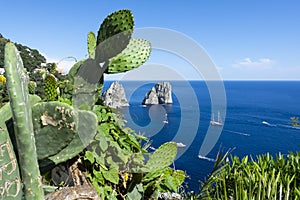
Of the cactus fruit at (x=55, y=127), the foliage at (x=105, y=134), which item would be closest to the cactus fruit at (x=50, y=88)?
the foliage at (x=105, y=134)

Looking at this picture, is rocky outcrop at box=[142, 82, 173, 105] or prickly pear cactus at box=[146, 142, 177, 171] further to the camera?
rocky outcrop at box=[142, 82, 173, 105]

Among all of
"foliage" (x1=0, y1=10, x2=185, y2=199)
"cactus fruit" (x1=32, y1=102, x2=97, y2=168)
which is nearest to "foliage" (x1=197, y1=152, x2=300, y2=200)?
"foliage" (x1=0, y1=10, x2=185, y2=199)

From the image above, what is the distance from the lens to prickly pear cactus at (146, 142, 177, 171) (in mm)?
1363

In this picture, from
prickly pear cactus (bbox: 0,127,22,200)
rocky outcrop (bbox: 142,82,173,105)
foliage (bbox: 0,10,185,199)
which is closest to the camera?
prickly pear cactus (bbox: 0,127,22,200)

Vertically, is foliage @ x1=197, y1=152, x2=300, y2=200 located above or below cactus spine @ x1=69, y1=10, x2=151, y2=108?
below

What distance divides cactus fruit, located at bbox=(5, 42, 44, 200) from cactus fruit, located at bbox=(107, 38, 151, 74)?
25.2 inches

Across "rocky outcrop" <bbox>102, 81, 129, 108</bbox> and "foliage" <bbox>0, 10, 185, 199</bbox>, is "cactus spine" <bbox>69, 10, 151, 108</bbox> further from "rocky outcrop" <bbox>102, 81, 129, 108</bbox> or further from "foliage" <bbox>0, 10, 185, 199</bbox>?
"rocky outcrop" <bbox>102, 81, 129, 108</bbox>

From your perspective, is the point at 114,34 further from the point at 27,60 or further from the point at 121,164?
the point at 27,60

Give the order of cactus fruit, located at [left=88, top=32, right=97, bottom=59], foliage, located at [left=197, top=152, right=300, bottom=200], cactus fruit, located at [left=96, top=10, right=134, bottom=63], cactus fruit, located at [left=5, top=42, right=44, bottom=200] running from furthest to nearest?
1. foliage, located at [left=197, top=152, right=300, bottom=200]
2. cactus fruit, located at [left=88, top=32, right=97, bottom=59]
3. cactus fruit, located at [left=96, top=10, right=134, bottom=63]
4. cactus fruit, located at [left=5, top=42, right=44, bottom=200]

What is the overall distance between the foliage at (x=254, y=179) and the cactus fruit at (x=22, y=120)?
1.04 metres

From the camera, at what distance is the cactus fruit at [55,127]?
801 millimetres

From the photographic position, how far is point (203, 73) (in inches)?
52.7

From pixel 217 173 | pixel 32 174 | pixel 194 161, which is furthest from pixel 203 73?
pixel 194 161

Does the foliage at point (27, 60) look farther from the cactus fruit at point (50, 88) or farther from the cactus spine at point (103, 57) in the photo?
the cactus spine at point (103, 57)
